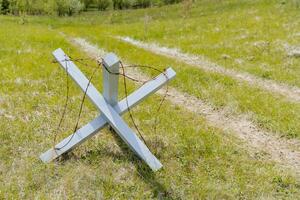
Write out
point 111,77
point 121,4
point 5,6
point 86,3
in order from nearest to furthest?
1. point 111,77
2. point 5,6
3. point 121,4
4. point 86,3

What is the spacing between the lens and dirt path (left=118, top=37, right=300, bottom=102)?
14692 millimetres

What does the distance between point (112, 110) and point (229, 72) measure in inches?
427

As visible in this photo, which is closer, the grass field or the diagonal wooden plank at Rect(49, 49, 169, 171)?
the grass field

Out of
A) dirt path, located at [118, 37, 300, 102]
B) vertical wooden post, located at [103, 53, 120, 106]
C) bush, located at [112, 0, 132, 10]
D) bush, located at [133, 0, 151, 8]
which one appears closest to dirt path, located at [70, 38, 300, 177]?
dirt path, located at [118, 37, 300, 102]

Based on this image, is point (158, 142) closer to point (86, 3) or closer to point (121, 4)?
point (121, 4)

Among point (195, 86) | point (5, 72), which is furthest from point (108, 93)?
point (5, 72)

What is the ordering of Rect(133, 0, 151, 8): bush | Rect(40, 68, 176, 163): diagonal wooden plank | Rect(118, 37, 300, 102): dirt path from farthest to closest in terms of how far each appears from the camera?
Rect(133, 0, 151, 8): bush
Rect(118, 37, 300, 102): dirt path
Rect(40, 68, 176, 163): diagonal wooden plank

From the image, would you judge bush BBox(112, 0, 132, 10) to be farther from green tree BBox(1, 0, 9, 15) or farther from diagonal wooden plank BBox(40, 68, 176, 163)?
diagonal wooden plank BBox(40, 68, 176, 163)

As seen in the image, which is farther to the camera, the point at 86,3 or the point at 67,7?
the point at 86,3

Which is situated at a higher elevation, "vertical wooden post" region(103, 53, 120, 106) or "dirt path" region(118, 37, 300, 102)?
"vertical wooden post" region(103, 53, 120, 106)

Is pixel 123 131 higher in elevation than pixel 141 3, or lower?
higher

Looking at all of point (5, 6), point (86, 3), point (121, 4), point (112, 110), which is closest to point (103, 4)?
point (121, 4)

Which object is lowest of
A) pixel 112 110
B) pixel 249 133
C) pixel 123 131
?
pixel 249 133

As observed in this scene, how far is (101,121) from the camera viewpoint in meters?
8.20
